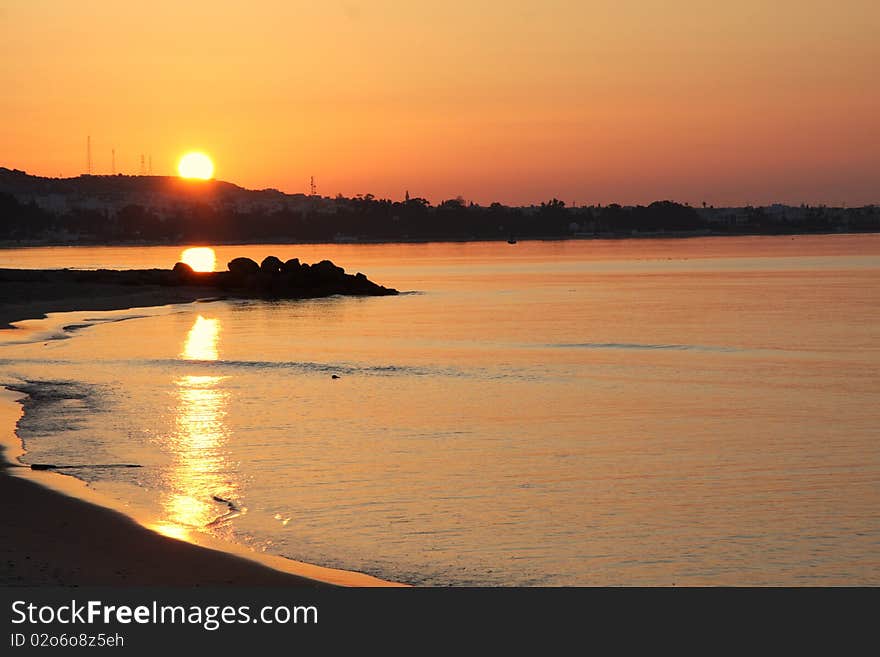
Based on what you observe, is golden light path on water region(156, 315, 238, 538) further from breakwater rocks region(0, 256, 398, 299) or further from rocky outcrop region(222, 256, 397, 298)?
breakwater rocks region(0, 256, 398, 299)

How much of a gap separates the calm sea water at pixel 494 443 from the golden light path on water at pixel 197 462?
0.24 ft

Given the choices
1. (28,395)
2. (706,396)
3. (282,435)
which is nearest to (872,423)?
(706,396)

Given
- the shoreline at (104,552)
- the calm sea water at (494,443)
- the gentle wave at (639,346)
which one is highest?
the shoreline at (104,552)

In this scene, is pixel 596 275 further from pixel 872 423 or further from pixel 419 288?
pixel 872 423

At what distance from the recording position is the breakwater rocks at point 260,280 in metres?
82.2

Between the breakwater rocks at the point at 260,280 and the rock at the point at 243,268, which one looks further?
the rock at the point at 243,268

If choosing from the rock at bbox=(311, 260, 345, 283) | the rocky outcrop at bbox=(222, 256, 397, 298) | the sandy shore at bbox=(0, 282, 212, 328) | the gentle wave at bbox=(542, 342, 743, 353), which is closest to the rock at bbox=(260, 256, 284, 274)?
the rocky outcrop at bbox=(222, 256, 397, 298)

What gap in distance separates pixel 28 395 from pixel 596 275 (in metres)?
96.0

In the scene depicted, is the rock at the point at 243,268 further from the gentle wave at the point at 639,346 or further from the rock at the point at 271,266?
the gentle wave at the point at 639,346

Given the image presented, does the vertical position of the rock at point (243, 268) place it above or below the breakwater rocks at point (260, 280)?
above

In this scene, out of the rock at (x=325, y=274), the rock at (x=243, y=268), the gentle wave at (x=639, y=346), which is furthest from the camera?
the rock at (x=243, y=268)

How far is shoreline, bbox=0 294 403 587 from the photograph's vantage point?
39.3ft

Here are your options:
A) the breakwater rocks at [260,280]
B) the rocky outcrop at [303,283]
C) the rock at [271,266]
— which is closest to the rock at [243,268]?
the breakwater rocks at [260,280]

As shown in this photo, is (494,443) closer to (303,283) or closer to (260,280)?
(303,283)
